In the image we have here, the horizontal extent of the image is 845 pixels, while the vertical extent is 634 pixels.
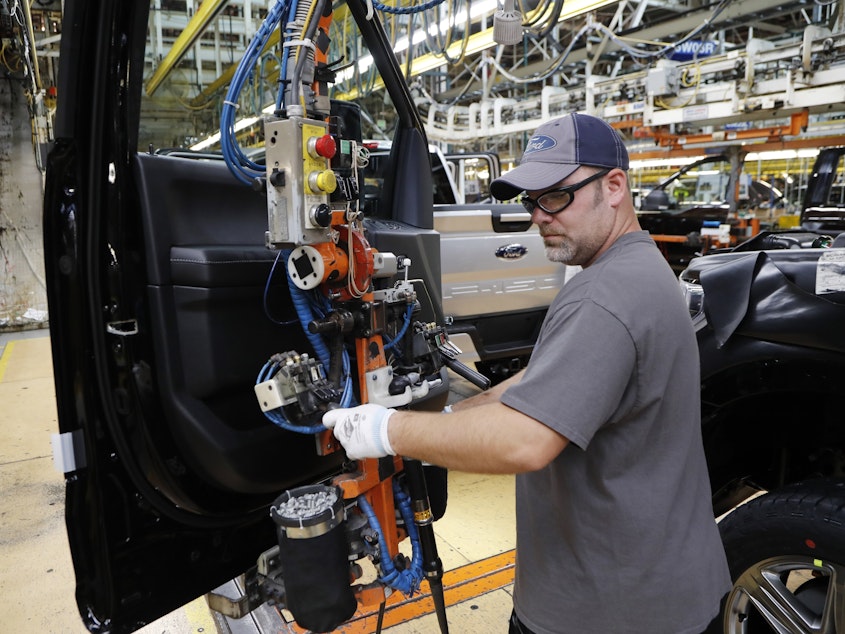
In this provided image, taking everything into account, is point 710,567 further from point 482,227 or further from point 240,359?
point 482,227

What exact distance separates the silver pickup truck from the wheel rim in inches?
89.7

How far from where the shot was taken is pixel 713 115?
817cm

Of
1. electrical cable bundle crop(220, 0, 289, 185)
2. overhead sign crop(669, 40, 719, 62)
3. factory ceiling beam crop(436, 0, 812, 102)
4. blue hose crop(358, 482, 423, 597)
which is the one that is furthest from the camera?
overhead sign crop(669, 40, 719, 62)

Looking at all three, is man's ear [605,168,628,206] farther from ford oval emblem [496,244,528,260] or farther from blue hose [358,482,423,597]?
ford oval emblem [496,244,528,260]

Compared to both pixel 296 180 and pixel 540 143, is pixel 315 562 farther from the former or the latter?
pixel 540 143

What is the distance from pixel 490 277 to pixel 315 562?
3.08 meters

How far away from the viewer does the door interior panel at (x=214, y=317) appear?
69.0 inches

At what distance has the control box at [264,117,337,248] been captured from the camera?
158cm

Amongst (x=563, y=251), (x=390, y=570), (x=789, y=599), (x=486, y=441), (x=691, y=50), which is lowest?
(x=789, y=599)

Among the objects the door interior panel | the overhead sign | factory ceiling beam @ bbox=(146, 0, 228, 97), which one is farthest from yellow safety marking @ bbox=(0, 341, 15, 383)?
the overhead sign

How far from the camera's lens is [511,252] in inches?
178

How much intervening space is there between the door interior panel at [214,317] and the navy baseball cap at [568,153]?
2.82 feet

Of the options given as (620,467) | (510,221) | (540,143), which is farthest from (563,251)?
(510,221)

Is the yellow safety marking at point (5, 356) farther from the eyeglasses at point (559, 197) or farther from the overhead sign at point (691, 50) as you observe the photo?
the overhead sign at point (691, 50)
